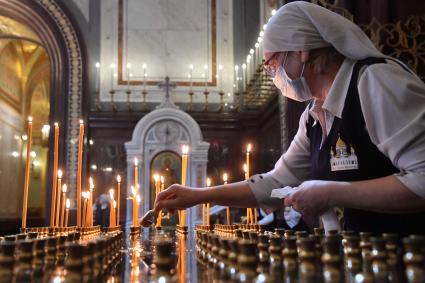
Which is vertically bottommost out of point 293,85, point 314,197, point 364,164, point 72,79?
point 314,197

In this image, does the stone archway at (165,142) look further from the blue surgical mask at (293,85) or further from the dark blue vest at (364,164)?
the dark blue vest at (364,164)

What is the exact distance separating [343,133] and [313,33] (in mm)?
387

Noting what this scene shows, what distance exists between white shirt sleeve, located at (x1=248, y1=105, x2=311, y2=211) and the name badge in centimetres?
42

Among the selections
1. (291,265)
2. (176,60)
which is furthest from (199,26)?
(291,265)

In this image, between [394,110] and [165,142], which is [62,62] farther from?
[394,110]

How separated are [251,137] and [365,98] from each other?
9.79 meters

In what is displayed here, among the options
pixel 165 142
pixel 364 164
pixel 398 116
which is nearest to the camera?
pixel 398 116

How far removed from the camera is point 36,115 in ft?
67.8

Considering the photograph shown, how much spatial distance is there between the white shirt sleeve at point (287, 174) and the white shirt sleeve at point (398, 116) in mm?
680

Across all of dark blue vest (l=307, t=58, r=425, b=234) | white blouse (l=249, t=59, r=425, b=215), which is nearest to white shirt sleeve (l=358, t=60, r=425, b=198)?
white blouse (l=249, t=59, r=425, b=215)

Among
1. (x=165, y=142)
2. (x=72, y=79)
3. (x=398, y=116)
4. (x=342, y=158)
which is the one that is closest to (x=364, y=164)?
(x=342, y=158)

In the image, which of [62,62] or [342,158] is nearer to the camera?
[342,158]

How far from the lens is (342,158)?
1.84m

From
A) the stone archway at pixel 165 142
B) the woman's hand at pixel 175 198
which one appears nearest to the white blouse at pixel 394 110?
the woman's hand at pixel 175 198
